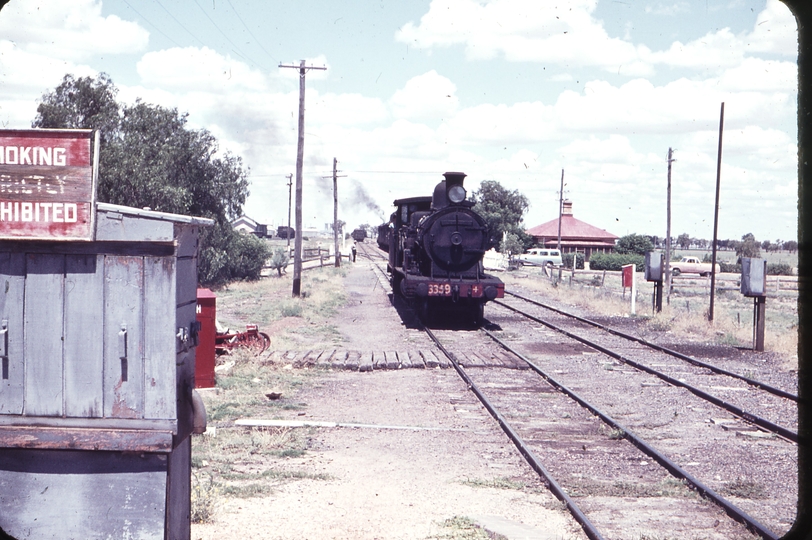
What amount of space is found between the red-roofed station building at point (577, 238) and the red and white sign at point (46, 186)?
235 feet

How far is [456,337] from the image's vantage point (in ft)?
57.1

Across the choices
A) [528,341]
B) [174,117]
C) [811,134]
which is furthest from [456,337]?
[174,117]

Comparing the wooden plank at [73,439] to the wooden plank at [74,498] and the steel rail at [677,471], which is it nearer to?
the wooden plank at [74,498]

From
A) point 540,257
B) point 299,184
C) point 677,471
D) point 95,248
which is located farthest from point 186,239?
point 540,257

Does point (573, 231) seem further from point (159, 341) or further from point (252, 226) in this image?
point (159, 341)

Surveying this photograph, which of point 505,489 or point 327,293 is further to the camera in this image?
point 327,293

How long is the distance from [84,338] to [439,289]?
558 inches

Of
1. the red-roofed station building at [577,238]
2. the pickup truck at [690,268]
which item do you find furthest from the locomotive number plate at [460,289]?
the red-roofed station building at [577,238]

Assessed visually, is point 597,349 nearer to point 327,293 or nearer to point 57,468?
point 57,468

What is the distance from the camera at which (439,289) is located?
711 inches

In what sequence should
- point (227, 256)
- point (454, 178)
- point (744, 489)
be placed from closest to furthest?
point (744, 489) → point (454, 178) → point (227, 256)

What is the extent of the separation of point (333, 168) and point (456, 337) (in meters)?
38.4

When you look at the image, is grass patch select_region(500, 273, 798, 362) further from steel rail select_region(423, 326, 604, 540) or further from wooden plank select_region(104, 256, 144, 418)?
wooden plank select_region(104, 256, 144, 418)

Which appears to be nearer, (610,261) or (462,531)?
(462,531)
